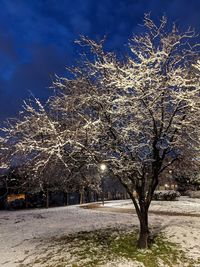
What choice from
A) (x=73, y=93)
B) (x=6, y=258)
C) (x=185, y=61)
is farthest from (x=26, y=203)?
(x=185, y=61)

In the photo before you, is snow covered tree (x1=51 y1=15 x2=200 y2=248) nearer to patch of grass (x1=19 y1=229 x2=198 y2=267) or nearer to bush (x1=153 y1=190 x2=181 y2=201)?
patch of grass (x1=19 y1=229 x2=198 y2=267)

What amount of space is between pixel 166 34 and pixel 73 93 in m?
3.82

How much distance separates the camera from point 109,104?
30.1 feet

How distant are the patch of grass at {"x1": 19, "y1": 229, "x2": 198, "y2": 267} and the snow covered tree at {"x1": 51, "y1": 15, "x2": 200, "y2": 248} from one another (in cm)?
74

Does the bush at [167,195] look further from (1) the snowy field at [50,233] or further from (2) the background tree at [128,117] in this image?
(2) the background tree at [128,117]

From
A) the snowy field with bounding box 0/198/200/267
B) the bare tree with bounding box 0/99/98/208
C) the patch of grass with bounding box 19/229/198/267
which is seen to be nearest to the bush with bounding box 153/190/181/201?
the snowy field with bounding box 0/198/200/267

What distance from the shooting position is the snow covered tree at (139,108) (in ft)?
28.2

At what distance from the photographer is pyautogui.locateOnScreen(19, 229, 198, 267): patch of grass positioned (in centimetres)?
845

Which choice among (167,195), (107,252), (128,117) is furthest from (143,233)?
(167,195)

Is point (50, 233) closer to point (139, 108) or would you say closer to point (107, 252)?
point (107, 252)

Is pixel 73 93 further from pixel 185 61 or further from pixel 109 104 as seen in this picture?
pixel 185 61

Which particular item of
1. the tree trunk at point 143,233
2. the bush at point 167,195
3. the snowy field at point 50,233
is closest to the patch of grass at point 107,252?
the tree trunk at point 143,233

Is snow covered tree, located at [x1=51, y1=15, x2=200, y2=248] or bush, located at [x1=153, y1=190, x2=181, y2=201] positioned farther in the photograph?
bush, located at [x1=153, y1=190, x2=181, y2=201]

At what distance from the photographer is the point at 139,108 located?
9.30 metres
